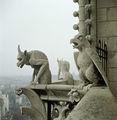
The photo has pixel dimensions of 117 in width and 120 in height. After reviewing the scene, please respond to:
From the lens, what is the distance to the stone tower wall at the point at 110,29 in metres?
2.75

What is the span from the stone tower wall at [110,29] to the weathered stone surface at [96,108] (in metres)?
1.39

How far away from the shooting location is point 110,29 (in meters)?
2.79

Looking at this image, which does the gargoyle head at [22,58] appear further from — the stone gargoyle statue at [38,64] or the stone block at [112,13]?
the stone block at [112,13]

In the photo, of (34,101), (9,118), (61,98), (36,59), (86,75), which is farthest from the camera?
(9,118)

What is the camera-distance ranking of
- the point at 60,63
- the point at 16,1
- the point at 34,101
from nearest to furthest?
the point at 34,101 → the point at 60,63 → the point at 16,1

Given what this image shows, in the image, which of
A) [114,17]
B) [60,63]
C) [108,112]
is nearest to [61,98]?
[114,17]

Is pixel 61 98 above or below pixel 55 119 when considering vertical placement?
above

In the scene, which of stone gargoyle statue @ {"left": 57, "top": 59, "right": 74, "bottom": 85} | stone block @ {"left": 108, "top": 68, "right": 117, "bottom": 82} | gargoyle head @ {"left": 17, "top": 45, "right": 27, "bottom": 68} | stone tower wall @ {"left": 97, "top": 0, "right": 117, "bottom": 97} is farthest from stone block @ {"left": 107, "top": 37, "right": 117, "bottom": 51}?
stone gargoyle statue @ {"left": 57, "top": 59, "right": 74, "bottom": 85}

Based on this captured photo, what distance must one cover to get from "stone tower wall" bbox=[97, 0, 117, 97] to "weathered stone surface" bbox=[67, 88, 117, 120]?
139 cm

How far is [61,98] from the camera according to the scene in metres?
2.75

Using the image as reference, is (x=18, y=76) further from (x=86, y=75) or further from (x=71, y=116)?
(x=71, y=116)

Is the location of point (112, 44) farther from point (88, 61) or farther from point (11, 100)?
point (11, 100)

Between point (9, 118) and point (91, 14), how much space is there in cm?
378

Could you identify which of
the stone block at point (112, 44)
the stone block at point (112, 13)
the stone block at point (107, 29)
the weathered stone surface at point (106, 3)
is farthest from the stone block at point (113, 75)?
the weathered stone surface at point (106, 3)
